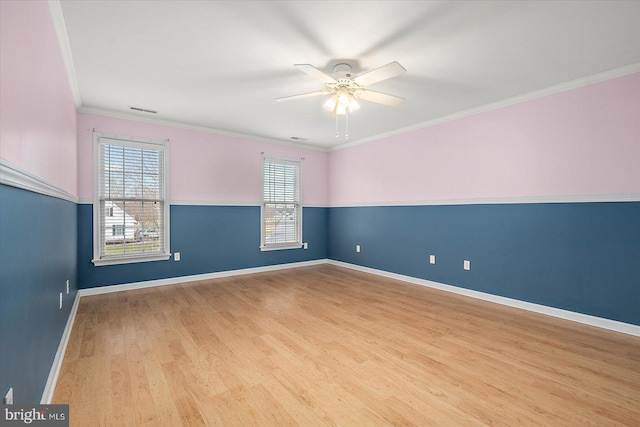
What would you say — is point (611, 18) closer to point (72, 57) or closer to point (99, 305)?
point (72, 57)

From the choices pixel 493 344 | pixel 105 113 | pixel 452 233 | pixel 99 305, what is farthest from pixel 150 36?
pixel 452 233

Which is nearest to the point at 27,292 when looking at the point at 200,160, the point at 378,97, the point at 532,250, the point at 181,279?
the point at 378,97

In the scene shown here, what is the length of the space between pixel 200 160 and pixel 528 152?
4.57 metres

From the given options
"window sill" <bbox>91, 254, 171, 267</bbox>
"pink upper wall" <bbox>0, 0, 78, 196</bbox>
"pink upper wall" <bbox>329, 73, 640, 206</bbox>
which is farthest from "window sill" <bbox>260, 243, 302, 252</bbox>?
"pink upper wall" <bbox>0, 0, 78, 196</bbox>

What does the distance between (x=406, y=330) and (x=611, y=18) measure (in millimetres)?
2876

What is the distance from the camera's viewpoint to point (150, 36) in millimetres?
2264

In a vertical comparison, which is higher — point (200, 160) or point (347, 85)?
point (347, 85)

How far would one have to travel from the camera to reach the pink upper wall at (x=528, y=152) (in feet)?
9.12

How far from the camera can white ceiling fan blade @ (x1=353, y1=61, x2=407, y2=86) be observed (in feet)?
7.39

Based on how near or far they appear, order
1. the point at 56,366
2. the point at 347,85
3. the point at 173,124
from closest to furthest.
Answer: the point at 56,366 → the point at 347,85 → the point at 173,124

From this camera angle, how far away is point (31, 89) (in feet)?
4.95

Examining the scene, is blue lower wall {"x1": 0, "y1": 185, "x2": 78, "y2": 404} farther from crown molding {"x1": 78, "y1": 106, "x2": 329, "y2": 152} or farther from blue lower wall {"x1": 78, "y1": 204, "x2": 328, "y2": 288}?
crown molding {"x1": 78, "y1": 106, "x2": 329, "y2": 152}

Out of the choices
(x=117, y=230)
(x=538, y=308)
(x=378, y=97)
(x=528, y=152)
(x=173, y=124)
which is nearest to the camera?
(x=378, y=97)

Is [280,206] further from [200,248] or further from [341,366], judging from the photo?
[341,366]
